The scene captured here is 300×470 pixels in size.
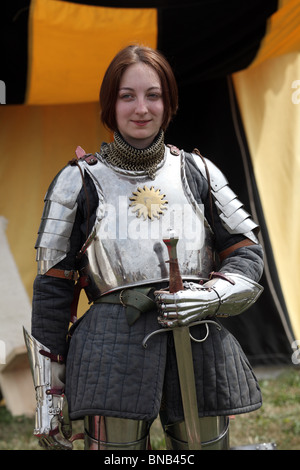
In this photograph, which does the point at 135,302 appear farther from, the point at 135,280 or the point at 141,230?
the point at 141,230

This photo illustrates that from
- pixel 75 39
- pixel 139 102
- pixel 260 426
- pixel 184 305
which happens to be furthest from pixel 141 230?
pixel 260 426

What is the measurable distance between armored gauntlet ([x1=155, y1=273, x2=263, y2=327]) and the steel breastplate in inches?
3.7

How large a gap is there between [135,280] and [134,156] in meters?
0.37

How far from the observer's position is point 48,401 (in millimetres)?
1606

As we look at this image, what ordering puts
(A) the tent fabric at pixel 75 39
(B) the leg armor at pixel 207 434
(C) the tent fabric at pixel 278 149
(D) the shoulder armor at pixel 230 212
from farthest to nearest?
(C) the tent fabric at pixel 278 149
(A) the tent fabric at pixel 75 39
(D) the shoulder armor at pixel 230 212
(B) the leg armor at pixel 207 434

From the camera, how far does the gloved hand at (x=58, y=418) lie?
161 cm

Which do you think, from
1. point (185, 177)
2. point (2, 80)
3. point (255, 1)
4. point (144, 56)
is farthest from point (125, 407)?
point (255, 1)

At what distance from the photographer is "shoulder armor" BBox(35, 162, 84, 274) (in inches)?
63.6

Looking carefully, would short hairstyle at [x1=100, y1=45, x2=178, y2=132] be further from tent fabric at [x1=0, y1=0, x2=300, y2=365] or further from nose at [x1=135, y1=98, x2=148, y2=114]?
tent fabric at [x1=0, y1=0, x2=300, y2=365]

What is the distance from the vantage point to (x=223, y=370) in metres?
1.59

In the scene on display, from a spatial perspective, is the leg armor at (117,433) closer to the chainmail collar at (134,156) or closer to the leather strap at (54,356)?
the leather strap at (54,356)

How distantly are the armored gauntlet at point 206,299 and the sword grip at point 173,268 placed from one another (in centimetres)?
2

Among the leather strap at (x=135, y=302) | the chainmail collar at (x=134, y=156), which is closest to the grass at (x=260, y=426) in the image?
the leather strap at (x=135, y=302)

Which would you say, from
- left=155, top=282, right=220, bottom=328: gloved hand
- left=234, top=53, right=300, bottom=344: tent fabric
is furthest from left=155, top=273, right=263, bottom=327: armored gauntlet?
left=234, top=53, right=300, bottom=344: tent fabric
